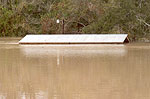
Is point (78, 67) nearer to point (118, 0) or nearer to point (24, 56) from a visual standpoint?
point (24, 56)

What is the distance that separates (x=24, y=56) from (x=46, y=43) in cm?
528

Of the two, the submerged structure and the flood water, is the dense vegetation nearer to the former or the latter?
the submerged structure

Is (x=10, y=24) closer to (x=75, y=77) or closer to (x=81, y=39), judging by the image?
(x=81, y=39)

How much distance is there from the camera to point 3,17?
22.0 meters

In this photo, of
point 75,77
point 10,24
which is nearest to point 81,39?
point 10,24

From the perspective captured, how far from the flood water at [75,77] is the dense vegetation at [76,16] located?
262 inches

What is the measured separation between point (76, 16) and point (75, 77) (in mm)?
12479

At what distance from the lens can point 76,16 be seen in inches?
816

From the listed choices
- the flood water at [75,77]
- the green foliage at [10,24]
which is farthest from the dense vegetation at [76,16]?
the flood water at [75,77]

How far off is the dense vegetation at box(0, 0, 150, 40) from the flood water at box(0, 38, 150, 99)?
6647mm

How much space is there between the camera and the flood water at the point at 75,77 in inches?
264

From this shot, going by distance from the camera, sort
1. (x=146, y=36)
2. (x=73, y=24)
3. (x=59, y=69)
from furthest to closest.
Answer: (x=73, y=24)
(x=146, y=36)
(x=59, y=69)

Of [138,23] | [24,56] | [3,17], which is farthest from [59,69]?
[3,17]

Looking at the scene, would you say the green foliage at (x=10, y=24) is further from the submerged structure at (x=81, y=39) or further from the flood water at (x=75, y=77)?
the flood water at (x=75, y=77)
